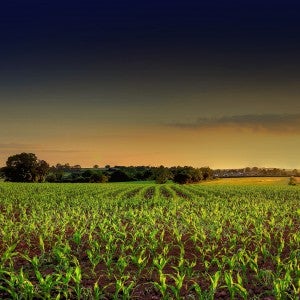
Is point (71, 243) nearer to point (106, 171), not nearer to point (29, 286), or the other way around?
point (29, 286)

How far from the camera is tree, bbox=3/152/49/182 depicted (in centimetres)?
12681

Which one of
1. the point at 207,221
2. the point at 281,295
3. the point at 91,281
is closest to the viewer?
the point at 281,295

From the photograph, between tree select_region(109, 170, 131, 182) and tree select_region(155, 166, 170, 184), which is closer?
tree select_region(155, 166, 170, 184)

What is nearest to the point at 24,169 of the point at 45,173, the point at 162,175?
the point at 45,173

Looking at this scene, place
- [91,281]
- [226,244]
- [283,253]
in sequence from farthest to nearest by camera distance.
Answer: [226,244], [283,253], [91,281]

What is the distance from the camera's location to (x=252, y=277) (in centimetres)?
982

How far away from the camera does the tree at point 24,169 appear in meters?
127

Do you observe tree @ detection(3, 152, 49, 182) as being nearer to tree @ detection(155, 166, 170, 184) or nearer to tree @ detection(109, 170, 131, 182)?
tree @ detection(109, 170, 131, 182)

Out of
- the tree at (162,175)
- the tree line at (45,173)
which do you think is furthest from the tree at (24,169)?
the tree at (162,175)

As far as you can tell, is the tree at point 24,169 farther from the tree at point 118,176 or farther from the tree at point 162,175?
the tree at point 162,175

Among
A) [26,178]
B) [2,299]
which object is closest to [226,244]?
[2,299]

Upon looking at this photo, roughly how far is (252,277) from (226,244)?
379 centimetres

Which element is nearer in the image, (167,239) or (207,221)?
(167,239)

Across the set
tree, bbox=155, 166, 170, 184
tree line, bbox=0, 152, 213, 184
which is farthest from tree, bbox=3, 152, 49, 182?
tree, bbox=155, 166, 170, 184
